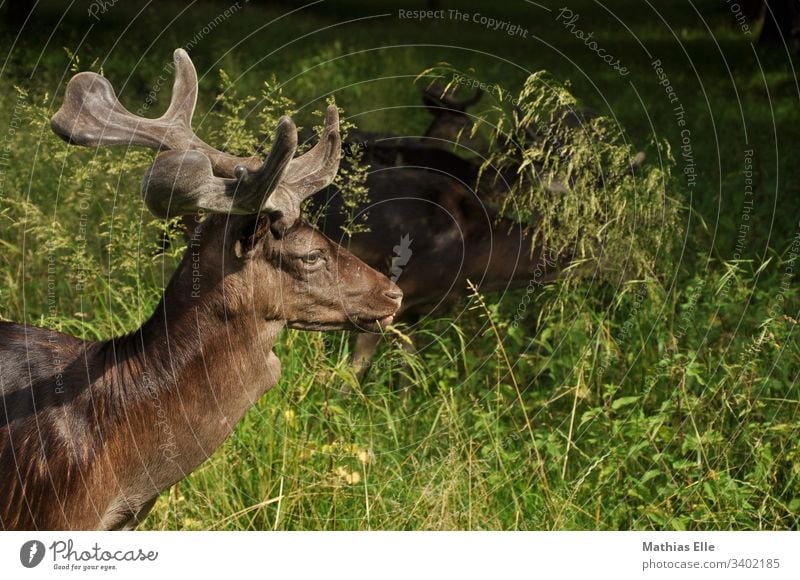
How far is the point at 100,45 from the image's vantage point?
14.5 meters

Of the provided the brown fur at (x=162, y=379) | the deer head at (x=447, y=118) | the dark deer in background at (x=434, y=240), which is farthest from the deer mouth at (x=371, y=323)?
the deer head at (x=447, y=118)

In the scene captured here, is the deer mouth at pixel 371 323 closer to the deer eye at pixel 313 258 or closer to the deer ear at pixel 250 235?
the deer eye at pixel 313 258

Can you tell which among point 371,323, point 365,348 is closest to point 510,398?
point 365,348

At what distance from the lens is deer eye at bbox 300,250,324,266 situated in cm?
471

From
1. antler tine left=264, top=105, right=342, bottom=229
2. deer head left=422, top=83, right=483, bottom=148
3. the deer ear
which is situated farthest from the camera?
deer head left=422, top=83, right=483, bottom=148

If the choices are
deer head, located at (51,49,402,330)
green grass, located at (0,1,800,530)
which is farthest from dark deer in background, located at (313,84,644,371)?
deer head, located at (51,49,402,330)

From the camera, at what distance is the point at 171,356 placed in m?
4.69

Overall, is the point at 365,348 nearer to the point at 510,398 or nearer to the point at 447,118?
the point at 510,398

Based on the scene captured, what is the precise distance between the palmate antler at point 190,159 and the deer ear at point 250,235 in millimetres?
54

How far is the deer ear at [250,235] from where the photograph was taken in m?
4.57

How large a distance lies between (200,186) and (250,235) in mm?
323

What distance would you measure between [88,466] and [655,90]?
395 inches

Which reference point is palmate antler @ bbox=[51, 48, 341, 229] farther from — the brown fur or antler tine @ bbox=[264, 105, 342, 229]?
the brown fur

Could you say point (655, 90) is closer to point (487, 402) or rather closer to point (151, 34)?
point (151, 34)
